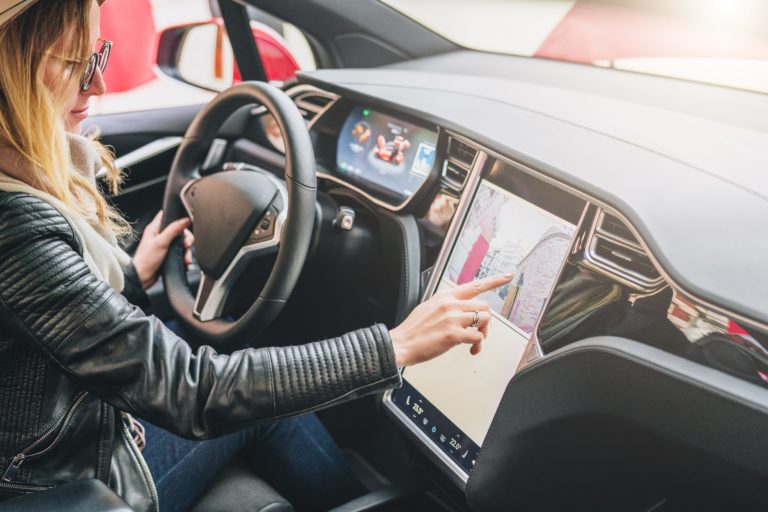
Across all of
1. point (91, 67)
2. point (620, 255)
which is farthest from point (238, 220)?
point (620, 255)

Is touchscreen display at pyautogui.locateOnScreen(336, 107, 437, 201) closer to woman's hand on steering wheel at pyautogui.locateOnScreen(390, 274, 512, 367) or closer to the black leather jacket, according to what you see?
woman's hand on steering wheel at pyautogui.locateOnScreen(390, 274, 512, 367)

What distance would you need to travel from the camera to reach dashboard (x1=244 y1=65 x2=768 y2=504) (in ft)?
2.50

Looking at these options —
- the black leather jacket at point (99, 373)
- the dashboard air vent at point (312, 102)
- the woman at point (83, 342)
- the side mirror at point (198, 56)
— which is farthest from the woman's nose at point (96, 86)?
the side mirror at point (198, 56)

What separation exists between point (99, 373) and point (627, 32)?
1.29m

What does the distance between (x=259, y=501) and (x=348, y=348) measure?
369mm

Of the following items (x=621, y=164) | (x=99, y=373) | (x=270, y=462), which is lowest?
(x=270, y=462)

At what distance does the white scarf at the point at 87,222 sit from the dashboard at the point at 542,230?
0.50 meters

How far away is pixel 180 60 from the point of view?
7.63 feet

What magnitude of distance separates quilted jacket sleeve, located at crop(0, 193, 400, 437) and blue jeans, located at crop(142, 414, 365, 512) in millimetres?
302

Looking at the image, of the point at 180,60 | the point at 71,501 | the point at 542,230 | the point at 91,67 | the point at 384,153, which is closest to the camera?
the point at 71,501

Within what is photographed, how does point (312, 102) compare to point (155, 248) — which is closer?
point (155, 248)

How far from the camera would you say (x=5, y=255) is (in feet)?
2.27

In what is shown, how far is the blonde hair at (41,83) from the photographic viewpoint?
717 mm

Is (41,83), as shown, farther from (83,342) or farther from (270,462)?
(270,462)
